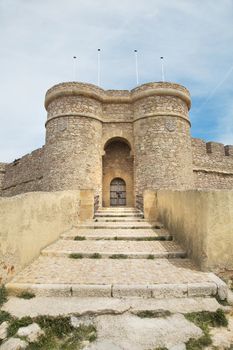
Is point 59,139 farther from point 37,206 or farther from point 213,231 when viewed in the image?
point 213,231

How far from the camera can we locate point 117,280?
3320 millimetres

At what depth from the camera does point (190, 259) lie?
13.7 feet

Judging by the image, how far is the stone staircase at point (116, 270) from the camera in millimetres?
3037

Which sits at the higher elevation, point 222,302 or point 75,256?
point 75,256

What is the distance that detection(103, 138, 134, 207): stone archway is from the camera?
13844 mm

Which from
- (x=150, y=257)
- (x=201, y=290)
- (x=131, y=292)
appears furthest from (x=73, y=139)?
(x=201, y=290)

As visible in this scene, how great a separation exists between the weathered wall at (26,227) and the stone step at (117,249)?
1.07ft

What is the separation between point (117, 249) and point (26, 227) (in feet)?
6.00

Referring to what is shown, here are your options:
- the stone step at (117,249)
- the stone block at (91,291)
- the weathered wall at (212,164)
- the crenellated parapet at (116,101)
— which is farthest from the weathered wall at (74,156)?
the stone block at (91,291)

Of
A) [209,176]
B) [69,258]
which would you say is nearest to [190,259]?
[69,258]

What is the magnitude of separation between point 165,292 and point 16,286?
188cm

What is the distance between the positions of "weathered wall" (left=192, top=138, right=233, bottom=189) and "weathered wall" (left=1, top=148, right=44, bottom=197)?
32.6ft

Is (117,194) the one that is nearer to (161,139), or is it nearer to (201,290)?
(161,139)

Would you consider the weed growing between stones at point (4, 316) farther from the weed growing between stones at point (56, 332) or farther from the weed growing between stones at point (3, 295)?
the weed growing between stones at point (3, 295)
